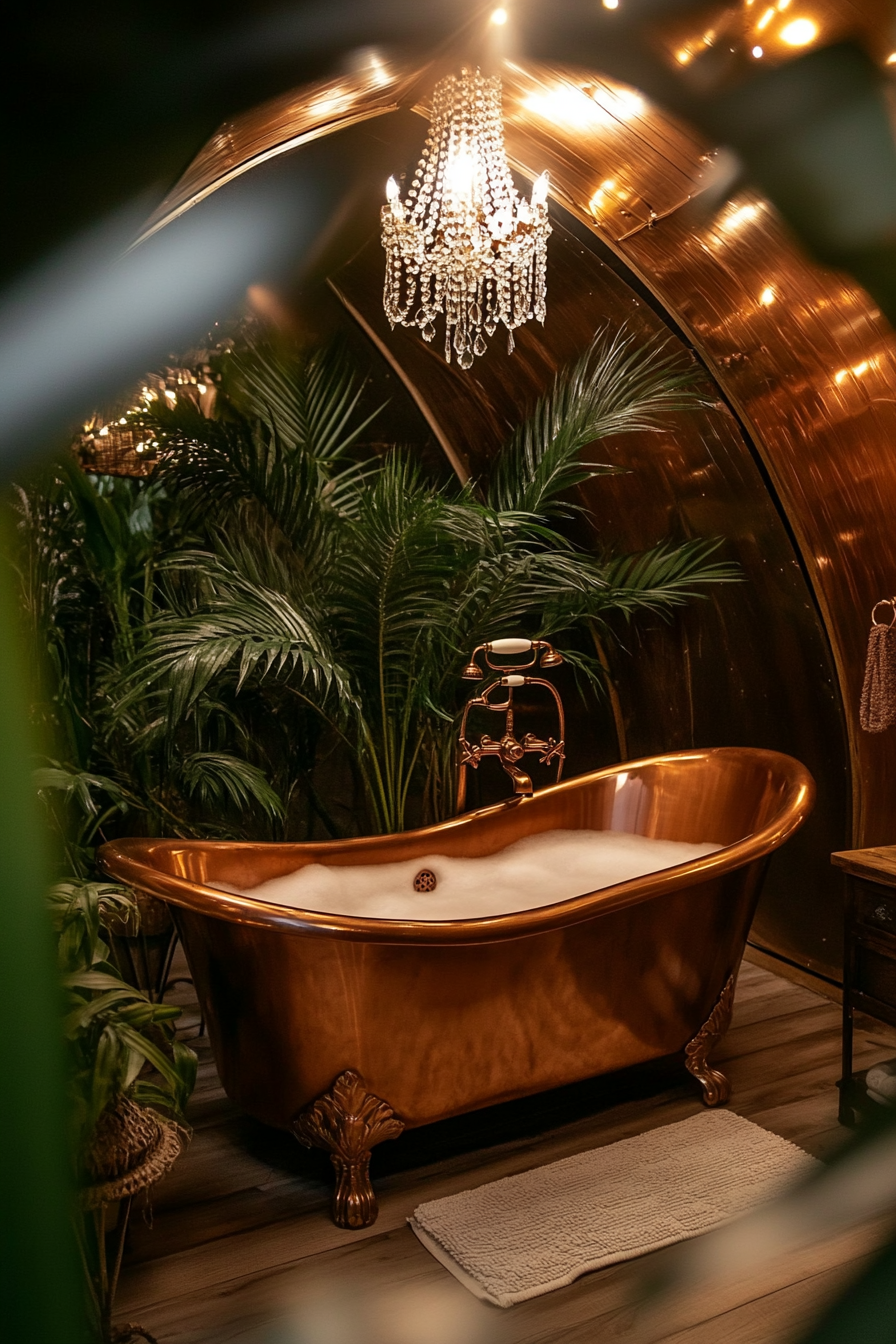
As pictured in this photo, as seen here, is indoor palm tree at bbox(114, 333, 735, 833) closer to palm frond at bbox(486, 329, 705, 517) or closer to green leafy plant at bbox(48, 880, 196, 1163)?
palm frond at bbox(486, 329, 705, 517)

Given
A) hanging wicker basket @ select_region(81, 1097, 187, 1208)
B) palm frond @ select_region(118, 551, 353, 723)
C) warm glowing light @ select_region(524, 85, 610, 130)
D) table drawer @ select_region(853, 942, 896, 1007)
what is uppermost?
warm glowing light @ select_region(524, 85, 610, 130)

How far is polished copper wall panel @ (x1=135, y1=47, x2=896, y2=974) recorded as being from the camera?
2859 millimetres

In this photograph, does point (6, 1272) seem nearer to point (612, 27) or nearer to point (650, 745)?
point (612, 27)

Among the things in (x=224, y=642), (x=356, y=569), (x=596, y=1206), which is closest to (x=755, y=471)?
(x=356, y=569)

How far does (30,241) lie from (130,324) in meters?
0.02

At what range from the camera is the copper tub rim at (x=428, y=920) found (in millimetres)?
2139

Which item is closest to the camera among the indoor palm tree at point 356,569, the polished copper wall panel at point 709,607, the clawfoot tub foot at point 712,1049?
the clawfoot tub foot at point 712,1049

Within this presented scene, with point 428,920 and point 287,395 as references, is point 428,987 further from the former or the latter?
point 287,395

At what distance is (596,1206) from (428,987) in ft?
1.76

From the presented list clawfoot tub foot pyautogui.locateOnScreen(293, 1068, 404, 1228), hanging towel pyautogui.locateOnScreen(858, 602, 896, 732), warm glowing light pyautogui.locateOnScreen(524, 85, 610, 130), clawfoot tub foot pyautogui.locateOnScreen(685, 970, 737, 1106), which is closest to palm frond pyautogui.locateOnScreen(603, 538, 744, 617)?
hanging towel pyautogui.locateOnScreen(858, 602, 896, 732)

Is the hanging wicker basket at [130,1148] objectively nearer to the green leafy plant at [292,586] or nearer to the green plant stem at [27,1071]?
the green leafy plant at [292,586]

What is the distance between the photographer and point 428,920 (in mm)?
2412

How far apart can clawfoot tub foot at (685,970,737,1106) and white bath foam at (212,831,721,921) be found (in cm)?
38

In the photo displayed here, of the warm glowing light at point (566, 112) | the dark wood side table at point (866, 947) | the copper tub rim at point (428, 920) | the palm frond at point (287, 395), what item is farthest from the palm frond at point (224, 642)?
the warm glowing light at point (566, 112)
